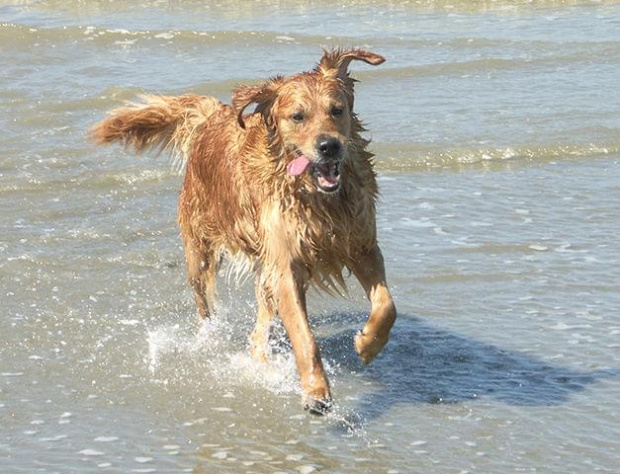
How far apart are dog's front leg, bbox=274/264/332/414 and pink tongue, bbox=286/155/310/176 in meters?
0.48

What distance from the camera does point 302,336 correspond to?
5.85 metres

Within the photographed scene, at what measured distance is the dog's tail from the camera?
24.7 feet

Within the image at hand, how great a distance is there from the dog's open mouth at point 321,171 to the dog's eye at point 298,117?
16 centimetres

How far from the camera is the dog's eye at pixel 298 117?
5.91 meters

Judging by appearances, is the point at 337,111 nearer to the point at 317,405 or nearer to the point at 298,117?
the point at 298,117

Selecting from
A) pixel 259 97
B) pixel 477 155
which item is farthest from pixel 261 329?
pixel 477 155

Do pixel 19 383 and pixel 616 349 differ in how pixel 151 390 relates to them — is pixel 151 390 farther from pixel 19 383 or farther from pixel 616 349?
pixel 616 349

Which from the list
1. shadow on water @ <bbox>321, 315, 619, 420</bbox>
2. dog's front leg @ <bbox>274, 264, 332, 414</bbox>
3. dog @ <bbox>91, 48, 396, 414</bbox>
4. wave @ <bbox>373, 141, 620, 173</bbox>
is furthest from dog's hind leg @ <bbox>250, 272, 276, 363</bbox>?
wave @ <bbox>373, 141, 620, 173</bbox>

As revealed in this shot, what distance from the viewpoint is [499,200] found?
9.10m

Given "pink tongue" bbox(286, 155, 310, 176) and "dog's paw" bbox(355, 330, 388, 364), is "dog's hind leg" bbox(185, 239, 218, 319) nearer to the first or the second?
"pink tongue" bbox(286, 155, 310, 176)

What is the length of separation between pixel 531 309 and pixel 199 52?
9322 millimetres

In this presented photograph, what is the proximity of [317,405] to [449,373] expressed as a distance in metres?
1.07

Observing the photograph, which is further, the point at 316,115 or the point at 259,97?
the point at 259,97

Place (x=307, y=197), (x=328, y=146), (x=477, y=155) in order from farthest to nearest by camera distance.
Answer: (x=477, y=155) → (x=307, y=197) → (x=328, y=146)
